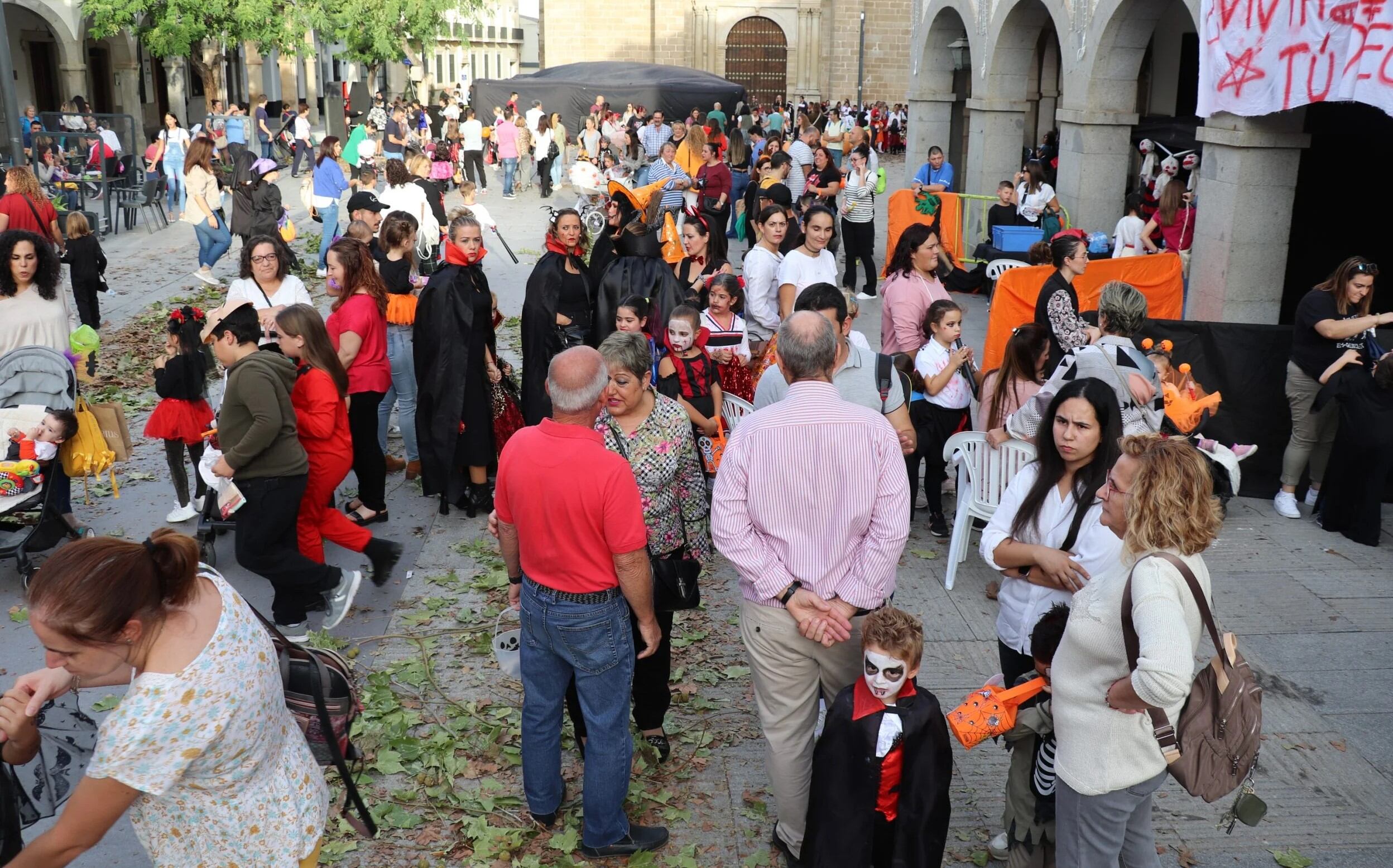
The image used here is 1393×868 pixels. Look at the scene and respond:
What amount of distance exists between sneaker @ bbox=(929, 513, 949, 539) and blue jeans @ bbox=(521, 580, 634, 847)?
142 inches

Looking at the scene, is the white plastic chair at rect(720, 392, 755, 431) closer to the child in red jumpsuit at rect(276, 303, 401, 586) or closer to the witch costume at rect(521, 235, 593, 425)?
the witch costume at rect(521, 235, 593, 425)

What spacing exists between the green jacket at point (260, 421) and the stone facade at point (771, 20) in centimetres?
4302

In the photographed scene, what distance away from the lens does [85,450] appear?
266 inches

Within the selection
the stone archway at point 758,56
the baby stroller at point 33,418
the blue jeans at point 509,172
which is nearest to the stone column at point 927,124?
the blue jeans at point 509,172

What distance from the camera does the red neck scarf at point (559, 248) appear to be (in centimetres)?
740

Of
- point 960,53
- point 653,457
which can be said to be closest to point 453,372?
point 653,457

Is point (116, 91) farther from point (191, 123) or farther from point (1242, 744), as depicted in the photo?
point (1242, 744)

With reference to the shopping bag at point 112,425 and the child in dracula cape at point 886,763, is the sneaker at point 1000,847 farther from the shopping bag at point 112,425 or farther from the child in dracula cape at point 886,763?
the shopping bag at point 112,425

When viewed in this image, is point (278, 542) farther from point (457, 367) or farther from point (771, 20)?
point (771, 20)

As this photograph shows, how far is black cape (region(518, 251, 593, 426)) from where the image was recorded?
7.38m

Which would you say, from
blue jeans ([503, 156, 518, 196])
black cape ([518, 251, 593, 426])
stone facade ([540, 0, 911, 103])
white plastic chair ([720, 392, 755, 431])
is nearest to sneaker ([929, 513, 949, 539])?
white plastic chair ([720, 392, 755, 431])

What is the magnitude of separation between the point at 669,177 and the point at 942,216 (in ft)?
11.8

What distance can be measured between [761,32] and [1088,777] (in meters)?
47.1

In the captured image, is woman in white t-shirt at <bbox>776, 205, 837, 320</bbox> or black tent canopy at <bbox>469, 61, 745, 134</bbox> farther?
black tent canopy at <bbox>469, 61, 745, 134</bbox>
